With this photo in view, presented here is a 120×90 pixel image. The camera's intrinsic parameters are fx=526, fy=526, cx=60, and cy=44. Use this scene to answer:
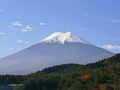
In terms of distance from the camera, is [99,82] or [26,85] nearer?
[99,82]

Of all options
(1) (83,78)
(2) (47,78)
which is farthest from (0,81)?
(1) (83,78)

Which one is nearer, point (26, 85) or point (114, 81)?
point (114, 81)

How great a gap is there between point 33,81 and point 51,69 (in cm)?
4028

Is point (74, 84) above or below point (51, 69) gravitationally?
below

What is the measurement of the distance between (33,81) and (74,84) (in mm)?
7599

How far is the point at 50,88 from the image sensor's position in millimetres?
65125

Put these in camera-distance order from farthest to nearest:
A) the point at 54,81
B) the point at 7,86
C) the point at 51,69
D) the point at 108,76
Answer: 1. the point at 51,69
2. the point at 7,86
3. the point at 54,81
4. the point at 108,76

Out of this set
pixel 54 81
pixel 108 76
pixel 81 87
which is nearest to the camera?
pixel 81 87

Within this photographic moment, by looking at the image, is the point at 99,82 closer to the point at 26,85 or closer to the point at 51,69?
the point at 26,85

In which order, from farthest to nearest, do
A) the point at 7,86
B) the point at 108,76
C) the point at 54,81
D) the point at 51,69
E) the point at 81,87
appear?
the point at 51,69
the point at 7,86
the point at 54,81
the point at 108,76
the point at 81,87

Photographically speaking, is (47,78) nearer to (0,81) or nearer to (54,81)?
(54,81)

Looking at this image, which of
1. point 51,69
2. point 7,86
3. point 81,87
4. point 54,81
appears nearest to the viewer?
point 81,87

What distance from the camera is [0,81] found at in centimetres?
8044

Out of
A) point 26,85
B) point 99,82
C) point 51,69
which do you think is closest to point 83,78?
point 99,82
